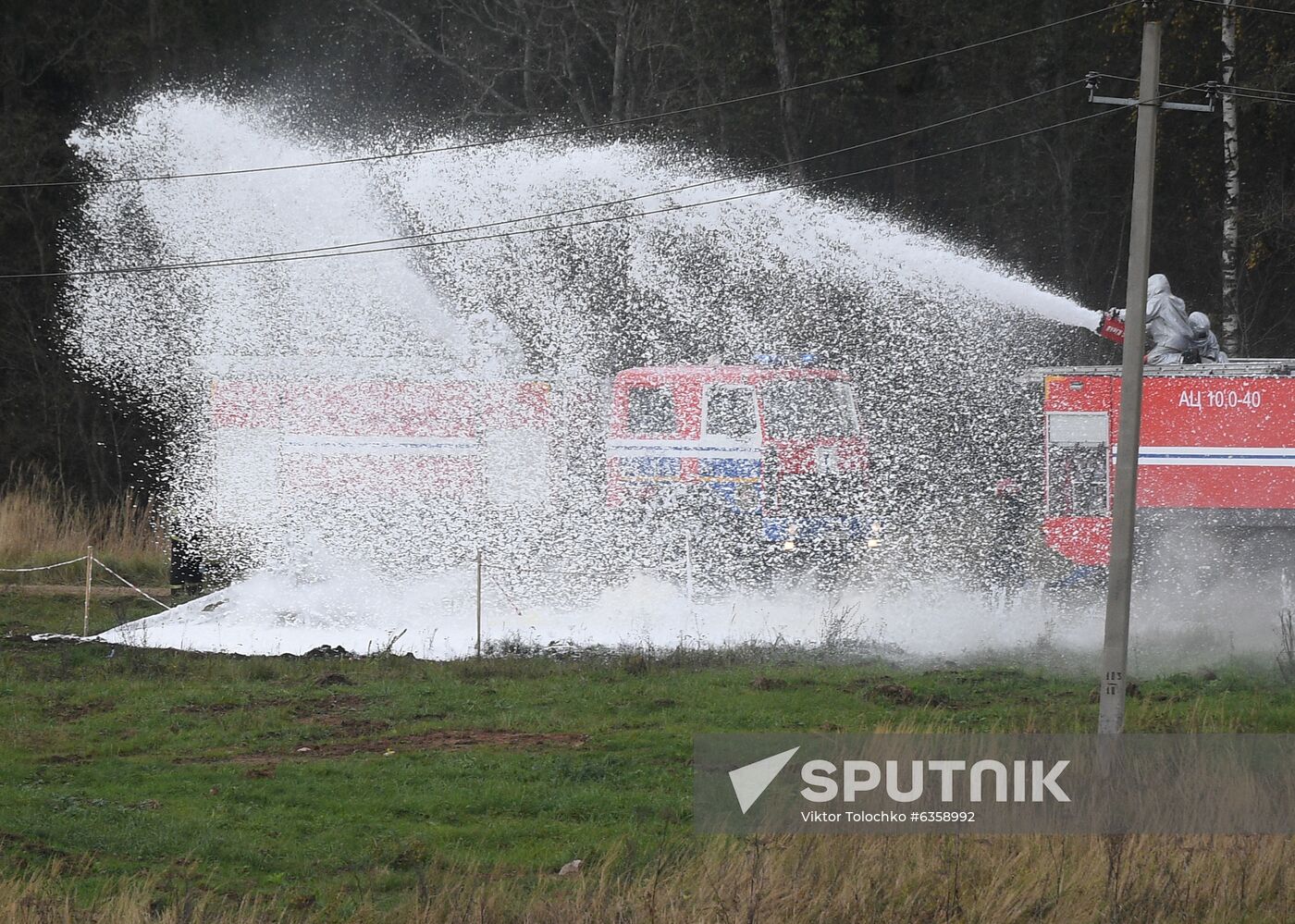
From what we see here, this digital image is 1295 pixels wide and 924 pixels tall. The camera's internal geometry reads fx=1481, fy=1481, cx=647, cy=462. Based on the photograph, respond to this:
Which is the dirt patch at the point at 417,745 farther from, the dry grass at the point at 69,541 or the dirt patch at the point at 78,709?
the dry grass at the point at 69,541

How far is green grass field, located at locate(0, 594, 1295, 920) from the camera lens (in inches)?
307

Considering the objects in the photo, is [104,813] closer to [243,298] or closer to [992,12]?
[243,298]

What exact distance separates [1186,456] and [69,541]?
1442cm

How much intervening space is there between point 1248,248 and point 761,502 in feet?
39.0

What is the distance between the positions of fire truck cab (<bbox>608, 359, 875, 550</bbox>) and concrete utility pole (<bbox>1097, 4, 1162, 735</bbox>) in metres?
6.67

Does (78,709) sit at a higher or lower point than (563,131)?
lower

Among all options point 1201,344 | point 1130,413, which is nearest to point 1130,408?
point 1130,413

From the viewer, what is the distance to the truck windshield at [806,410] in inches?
676

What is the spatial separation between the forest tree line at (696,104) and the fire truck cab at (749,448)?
1360 cm

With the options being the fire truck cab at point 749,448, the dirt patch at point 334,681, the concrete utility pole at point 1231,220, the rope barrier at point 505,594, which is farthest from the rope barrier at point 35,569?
the concrete utility pole at point 1231,220

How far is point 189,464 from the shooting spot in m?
20.1

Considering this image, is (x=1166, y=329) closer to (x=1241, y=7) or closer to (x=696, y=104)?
(x=1241, y=7)

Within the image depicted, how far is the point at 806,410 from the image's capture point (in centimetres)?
1725

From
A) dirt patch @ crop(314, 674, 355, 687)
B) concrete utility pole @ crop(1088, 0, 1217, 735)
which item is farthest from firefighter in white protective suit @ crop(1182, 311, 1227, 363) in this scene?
dirt patch @ crop(314, 674, 355, 687)
